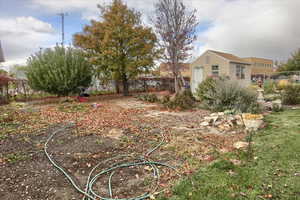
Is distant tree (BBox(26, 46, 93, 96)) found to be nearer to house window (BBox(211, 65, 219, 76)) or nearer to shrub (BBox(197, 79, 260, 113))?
shrub (BBox(197, 79, 260, 113))

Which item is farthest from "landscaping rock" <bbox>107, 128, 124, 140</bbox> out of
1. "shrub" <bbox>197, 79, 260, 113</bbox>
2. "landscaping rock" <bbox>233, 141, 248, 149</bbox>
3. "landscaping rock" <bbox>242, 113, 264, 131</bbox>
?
"shrub" <bbox>197, 79, 260, 113</bbox>

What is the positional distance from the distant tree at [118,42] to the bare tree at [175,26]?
0.79 metres

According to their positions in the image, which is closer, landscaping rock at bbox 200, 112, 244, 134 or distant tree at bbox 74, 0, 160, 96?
landscaping rock at bbox 200, 112, 244, 134

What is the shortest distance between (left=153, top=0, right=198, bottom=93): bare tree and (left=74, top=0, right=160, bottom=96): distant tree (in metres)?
0.79

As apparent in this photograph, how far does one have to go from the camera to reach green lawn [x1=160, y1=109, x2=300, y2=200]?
5.69ft

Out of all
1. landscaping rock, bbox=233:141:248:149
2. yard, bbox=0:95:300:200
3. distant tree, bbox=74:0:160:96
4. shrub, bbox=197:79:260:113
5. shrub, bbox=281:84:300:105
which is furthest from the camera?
distant tree, bbox=74:0:160:96

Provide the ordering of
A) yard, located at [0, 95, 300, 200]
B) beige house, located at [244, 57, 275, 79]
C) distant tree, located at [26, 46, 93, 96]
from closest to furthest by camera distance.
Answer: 1. yard, located at [0, 95, 300, 200]
2. distant tree, located at [26, 46, 93, 96]
3. beige house, located at [244, 57, 275, 79]

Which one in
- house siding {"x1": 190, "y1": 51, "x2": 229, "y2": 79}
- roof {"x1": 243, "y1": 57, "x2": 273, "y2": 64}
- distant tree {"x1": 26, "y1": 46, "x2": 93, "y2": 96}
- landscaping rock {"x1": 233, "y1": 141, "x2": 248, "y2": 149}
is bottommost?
landscaping rock {"x1": 233, "y1": 141, "x2": 248, "y2": 149}

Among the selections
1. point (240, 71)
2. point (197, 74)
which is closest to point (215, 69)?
point (197, 74)

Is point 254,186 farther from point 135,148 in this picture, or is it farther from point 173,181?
point 135,148

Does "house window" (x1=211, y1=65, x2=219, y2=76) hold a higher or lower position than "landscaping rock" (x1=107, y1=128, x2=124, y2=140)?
higher

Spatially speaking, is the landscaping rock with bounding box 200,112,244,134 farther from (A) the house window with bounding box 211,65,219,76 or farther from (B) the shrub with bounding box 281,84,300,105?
(A) the house window with bounding box 211,65,219,76

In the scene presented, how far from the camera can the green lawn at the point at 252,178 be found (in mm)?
1734

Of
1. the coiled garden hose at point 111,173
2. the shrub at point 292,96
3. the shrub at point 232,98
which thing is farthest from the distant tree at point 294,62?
the coiled garden hose at point 111,173
